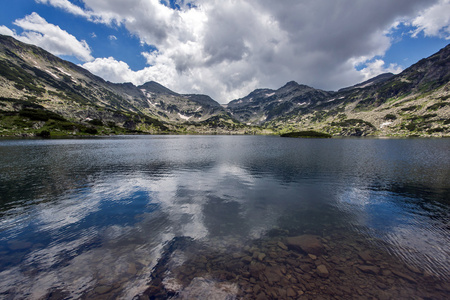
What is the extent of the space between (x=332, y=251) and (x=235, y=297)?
32.2 ft

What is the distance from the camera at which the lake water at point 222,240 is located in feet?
40.2

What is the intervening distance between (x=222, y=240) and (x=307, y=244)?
308 inches

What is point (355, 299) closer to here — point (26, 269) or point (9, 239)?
point (26, 269)

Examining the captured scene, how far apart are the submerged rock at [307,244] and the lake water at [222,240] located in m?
0.14

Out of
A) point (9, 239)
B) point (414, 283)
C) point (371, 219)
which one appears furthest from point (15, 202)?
point (371, 219)

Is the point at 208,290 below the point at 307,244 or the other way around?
below

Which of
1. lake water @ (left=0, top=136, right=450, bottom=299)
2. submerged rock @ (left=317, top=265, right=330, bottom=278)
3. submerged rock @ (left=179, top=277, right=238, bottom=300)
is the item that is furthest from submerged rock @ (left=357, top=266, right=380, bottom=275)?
submerged rock @ (left=179, top=277, right=238, bottom=300)

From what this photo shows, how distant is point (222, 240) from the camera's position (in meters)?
17.6

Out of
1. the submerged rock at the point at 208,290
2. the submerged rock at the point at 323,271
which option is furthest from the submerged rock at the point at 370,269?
the submerged rock at the point at 208,290

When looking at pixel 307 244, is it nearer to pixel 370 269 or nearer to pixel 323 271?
pixel 323 271

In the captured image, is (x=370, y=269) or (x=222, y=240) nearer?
(x=370, y=269)

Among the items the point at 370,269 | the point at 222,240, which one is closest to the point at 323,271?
the point at 370,269

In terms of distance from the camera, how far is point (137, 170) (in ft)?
156

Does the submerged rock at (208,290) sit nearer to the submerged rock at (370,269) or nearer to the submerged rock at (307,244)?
the submerged rock at (307,244)
